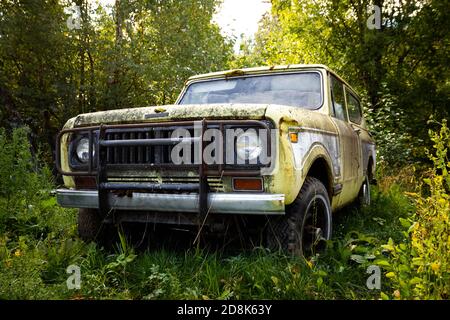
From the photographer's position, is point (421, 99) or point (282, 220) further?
point (421, 99)

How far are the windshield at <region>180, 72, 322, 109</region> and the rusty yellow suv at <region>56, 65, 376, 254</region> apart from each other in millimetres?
31

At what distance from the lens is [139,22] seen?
553 inches

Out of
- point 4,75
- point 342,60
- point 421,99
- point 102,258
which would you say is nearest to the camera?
point 102,258

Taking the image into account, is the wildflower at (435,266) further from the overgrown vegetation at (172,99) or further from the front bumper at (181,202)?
the front bumper at (181,202)

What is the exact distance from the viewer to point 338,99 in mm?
4363

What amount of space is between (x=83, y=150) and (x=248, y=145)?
1.49m

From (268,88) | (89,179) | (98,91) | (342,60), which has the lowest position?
(89,179)

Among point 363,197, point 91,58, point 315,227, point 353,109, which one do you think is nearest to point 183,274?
point 315,227

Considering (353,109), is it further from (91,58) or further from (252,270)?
(91,58)

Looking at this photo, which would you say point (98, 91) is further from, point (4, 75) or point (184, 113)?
point (184, 113)

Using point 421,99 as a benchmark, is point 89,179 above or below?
below

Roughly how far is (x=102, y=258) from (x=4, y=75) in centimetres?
979

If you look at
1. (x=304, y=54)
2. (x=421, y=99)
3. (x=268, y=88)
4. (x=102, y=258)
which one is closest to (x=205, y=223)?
(x=102, y=258)
